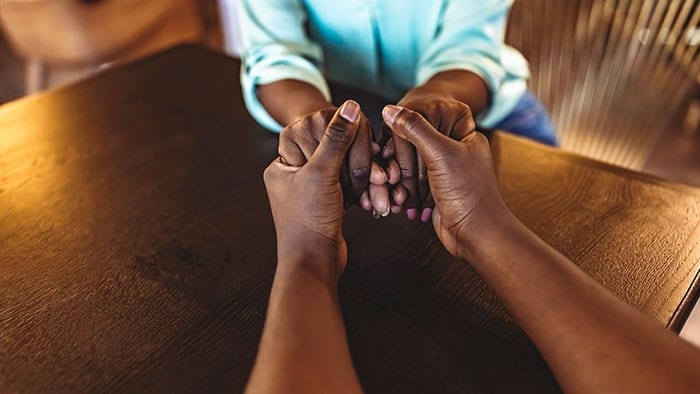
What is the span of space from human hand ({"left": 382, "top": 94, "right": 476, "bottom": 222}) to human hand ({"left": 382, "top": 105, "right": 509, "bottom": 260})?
3cm

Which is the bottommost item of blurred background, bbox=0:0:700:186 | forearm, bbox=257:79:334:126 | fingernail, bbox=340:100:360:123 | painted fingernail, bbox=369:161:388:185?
blurred background, bbox=0:0:700:186

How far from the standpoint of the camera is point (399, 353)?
0.42 meters

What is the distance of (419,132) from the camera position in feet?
1.60

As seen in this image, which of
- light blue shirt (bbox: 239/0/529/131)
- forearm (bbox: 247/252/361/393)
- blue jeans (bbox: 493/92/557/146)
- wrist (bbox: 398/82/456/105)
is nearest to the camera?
forearm (bbox: 247/252/361/393)

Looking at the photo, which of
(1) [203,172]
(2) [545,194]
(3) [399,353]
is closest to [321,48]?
(1) [203,172]

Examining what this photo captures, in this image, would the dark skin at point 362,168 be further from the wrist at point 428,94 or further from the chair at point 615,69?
the chair at point 615,69

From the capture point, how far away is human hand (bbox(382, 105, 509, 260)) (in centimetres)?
48

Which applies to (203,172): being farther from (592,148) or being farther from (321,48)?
(592,148)

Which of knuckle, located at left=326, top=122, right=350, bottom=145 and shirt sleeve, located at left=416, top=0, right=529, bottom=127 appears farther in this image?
shirt sleeve, located at left=416, top=0, right=529, bottom=127

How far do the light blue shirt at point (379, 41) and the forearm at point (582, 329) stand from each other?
330 millimetres

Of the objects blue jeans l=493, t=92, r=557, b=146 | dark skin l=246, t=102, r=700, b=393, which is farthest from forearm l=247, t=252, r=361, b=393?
blue jeans l=493, t=92, r=557, b=146

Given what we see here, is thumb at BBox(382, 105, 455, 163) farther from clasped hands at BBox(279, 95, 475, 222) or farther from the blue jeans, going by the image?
the blue jeans

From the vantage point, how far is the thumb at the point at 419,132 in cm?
49

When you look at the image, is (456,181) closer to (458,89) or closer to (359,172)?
(359,172)
